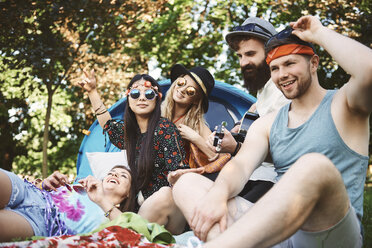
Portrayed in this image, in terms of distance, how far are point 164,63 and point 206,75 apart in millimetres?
5602

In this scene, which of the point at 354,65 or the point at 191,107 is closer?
the point at 354,65

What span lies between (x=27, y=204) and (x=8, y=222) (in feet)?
0.90

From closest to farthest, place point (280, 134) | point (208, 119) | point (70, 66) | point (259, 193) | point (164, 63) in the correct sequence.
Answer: point (280, 134) < point (259, 193) < point (208, 119) < point (70, 66) < point (164, 63)

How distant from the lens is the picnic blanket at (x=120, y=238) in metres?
1.57

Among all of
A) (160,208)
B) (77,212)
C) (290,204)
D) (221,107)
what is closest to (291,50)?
(290,204)

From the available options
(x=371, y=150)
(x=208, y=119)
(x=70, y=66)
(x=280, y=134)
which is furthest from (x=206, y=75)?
(x=371, y=150)

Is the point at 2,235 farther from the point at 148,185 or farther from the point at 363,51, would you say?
the point at 363,51

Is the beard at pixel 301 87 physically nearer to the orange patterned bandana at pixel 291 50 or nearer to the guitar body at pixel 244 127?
the orange patterned bandana at pixel 291 50

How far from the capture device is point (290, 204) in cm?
142

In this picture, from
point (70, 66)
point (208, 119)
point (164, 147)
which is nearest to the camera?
point (164, 147)

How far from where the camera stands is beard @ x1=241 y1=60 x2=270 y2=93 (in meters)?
3.38

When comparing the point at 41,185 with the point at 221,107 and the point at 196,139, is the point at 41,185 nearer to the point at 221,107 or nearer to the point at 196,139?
the point at 196,139

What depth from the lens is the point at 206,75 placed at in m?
3.65

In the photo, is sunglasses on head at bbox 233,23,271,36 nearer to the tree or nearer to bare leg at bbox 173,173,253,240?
bare leg at bbox 173,173,253,240
